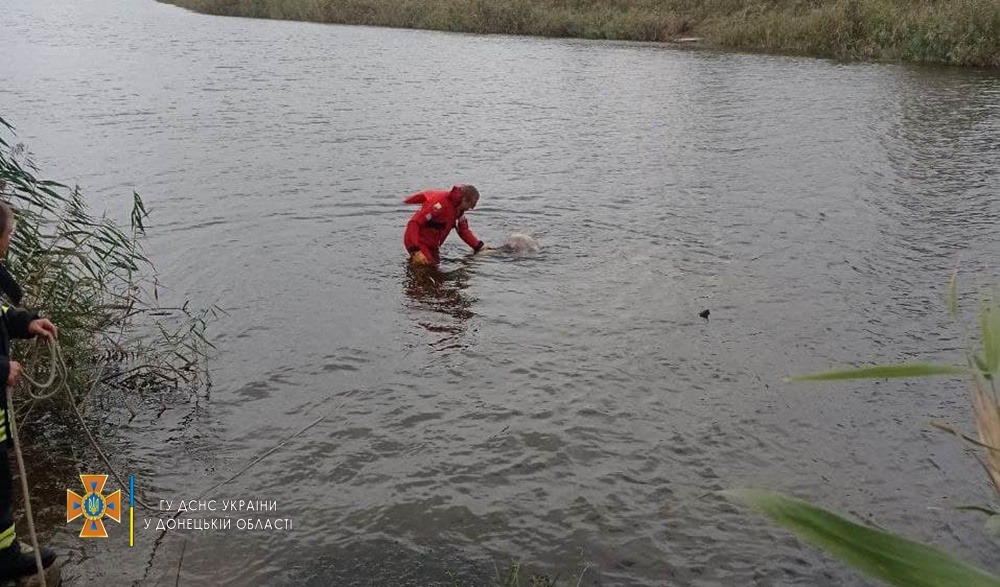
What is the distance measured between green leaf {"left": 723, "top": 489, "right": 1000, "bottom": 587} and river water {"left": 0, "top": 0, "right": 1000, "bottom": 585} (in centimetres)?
374

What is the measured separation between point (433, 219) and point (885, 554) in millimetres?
8435

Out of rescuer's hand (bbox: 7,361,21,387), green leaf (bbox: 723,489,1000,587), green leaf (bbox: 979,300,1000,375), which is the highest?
green leaf (bbox: 979,300,1000,375)

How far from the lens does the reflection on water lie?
780cm

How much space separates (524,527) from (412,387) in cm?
209

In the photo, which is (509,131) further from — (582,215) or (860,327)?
(860,327)

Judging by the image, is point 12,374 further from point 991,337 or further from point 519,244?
point 519,244

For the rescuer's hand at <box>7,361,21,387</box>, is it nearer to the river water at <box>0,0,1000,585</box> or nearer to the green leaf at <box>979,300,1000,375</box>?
the river water at <box>0,0,1000,585</box>

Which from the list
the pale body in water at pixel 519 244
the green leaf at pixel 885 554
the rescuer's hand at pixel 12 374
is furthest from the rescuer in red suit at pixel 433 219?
the green leaf at pixel 885 554

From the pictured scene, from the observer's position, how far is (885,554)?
0.89m

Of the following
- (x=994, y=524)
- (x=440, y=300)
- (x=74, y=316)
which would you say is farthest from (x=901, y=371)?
(x=440, y=300)

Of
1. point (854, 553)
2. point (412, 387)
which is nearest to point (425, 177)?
point (412, 387)

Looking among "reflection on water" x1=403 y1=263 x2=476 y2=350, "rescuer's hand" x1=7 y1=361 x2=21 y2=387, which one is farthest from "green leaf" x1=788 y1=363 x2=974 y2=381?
"reflection on water" x1=403 y1=263 x2=476 y2=350

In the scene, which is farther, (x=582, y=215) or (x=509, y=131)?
(x=509, y=131)

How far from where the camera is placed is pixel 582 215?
1151cm
